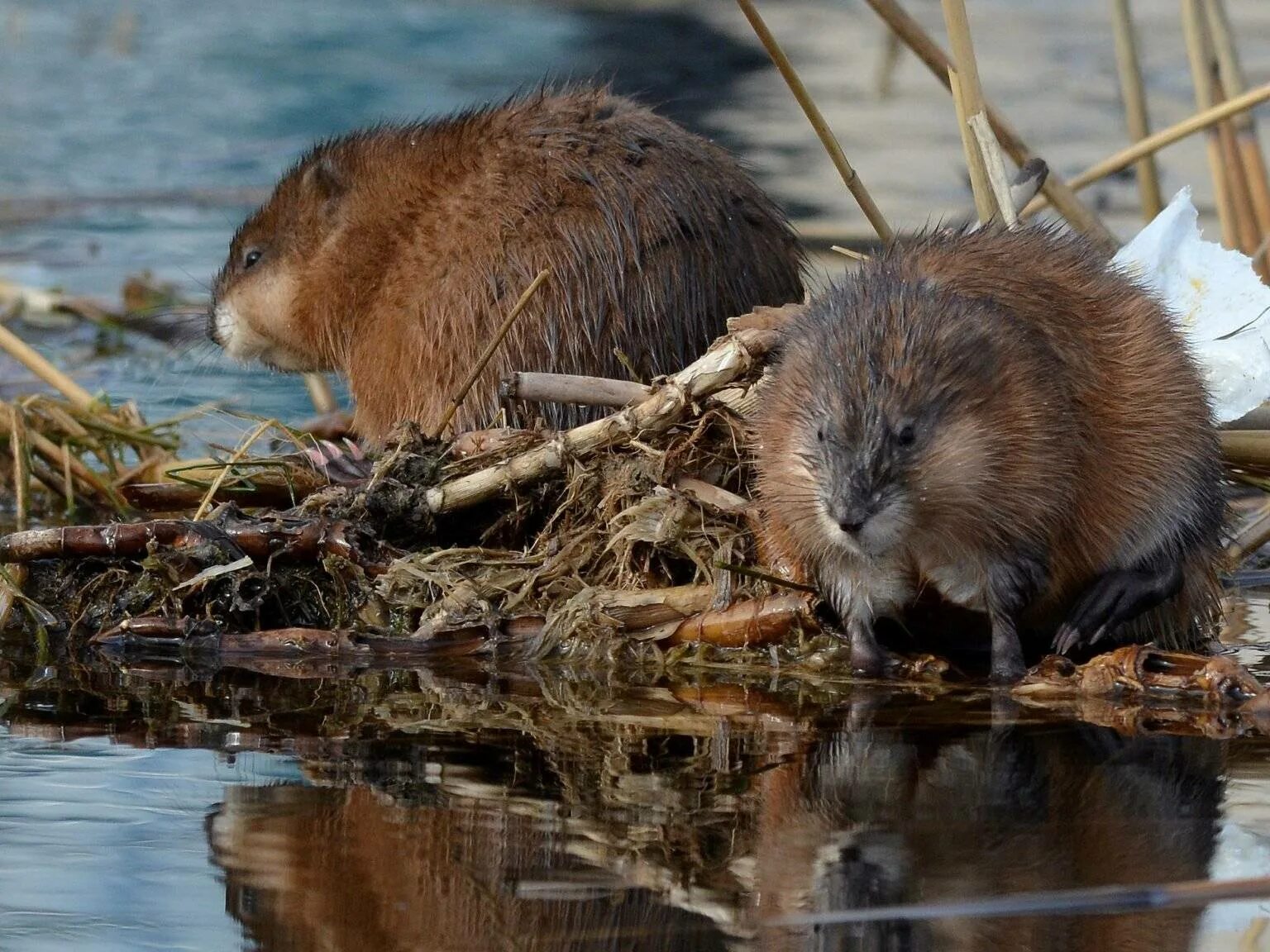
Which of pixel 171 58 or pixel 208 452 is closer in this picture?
pixel 208 452

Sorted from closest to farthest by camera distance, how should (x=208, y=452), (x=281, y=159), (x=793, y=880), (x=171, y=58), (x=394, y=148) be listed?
1. (x=793, y=880)
2. (x=394, y=148)
3. (x=208, y=452)
4. (x=281, y=159)
5. (x=171, y=58)

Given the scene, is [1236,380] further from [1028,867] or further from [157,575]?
[157,575]

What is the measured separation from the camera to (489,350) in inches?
176

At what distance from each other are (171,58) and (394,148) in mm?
8479

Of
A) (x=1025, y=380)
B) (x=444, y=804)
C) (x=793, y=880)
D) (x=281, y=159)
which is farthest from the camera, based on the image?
(x=281, y=159)

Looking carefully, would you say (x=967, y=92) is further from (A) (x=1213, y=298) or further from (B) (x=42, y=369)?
(B) (x=42, y=369)

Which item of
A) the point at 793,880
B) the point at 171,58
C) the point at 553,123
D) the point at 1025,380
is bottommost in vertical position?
the point at 793,880

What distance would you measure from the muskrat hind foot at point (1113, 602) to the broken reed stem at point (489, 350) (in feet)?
4.78

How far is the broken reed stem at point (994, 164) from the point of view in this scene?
4694 mm

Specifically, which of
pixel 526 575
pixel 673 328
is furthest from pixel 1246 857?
pixel 673 328

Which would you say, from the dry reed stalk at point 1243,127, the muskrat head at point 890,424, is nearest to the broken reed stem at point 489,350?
the muskrat head at point 890,424

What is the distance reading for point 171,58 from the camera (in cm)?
1320

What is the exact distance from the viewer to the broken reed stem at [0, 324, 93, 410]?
553 cm

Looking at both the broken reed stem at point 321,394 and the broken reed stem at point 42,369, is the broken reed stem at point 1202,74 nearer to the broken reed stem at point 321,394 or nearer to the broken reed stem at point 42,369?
the broken reed stem at point 321,394
